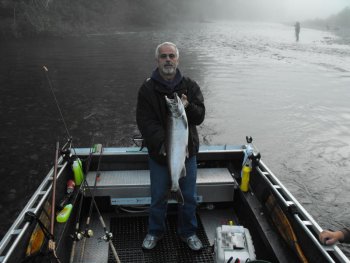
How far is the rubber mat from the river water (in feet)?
14.0

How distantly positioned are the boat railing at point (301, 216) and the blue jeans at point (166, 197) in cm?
149

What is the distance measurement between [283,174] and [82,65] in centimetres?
2178

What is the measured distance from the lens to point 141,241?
19.4ft

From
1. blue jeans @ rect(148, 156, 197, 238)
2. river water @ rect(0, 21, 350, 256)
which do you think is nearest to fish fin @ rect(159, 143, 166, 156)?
blue jeans @ rect(148, 156, 197, 238)

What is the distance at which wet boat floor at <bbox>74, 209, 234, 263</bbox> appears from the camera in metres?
5.54

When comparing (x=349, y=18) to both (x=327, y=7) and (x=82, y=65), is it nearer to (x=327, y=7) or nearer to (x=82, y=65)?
(x=82, y=65)

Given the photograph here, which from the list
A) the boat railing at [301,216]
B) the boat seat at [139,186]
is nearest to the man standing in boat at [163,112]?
the boat seat at [139,186]

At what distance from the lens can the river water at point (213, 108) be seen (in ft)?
37.7

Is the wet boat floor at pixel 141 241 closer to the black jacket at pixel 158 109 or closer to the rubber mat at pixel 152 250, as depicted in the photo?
the rubber mat at pixel 152 250

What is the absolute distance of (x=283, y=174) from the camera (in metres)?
12.1

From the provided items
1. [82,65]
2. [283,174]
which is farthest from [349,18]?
[283,174]

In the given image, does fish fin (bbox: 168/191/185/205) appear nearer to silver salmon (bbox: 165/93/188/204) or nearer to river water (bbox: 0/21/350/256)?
silver salmon (bbox: 165/93/188/204)

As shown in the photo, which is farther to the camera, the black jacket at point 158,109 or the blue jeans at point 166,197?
the blue jeans at point 166,197

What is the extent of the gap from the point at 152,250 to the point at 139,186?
122 cm
